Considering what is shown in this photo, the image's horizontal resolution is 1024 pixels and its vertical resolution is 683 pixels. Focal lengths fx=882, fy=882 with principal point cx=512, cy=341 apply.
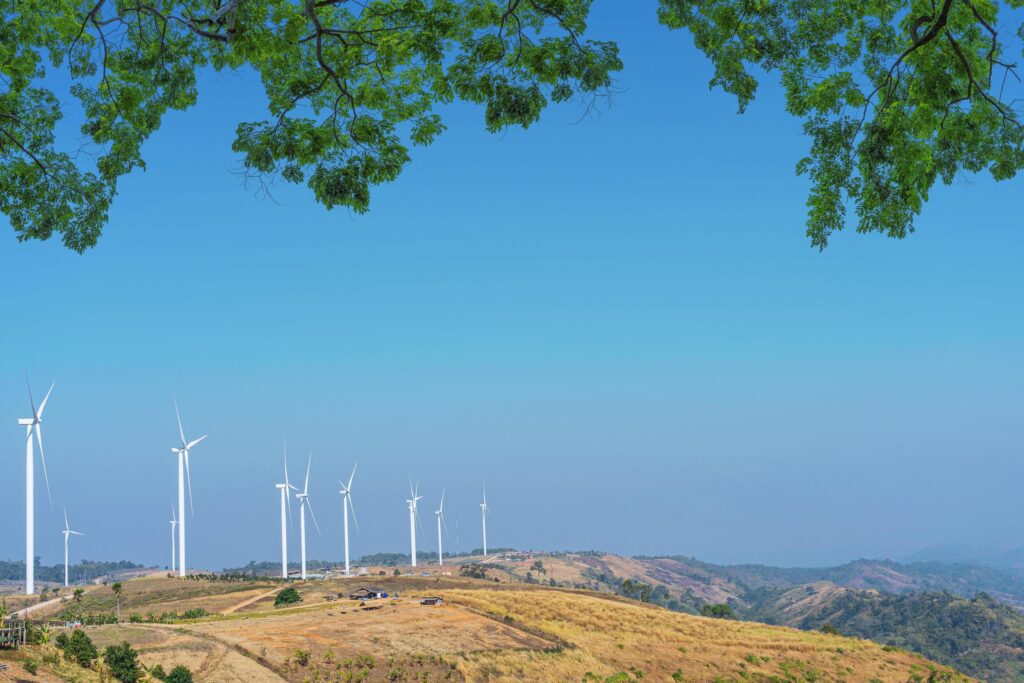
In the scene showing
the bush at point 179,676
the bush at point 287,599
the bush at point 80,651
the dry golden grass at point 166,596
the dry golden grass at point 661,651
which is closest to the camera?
the bush at point 80,651

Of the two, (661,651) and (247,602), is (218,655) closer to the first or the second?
(661,651)

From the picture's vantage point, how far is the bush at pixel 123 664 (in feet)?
152

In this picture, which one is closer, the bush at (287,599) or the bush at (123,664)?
the bush at (123,664)

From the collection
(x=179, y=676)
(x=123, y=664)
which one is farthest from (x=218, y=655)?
(x=123, y=664)

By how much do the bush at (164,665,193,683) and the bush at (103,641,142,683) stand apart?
8.23 ft

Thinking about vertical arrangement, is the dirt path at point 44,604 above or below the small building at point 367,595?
below

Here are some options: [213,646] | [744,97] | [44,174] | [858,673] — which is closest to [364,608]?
[213,646]

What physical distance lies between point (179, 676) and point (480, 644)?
96.9 feet

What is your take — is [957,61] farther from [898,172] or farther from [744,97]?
[744,97]

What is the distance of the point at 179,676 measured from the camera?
50.8 meters

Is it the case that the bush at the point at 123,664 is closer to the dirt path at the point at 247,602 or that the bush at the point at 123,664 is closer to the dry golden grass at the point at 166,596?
the dirt path at the point at 247,602

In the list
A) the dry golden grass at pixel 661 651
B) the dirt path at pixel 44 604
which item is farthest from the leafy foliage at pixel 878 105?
the dirt path at pixel 44 604

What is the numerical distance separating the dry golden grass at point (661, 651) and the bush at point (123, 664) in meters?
24.0

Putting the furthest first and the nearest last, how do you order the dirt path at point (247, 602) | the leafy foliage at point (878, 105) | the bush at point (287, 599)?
1. the bush at point (287, 599)
2. the dirt path at point (247, 602)
3. the leafy foliage at point (878, 105)
